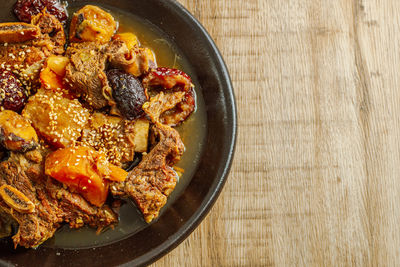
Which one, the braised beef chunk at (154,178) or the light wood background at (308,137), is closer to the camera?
the braised beef chunk at (154,178)

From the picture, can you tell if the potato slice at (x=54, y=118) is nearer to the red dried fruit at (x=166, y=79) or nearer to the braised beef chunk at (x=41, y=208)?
the braised beef chunk at (x=41, y=208)

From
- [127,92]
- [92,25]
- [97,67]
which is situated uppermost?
[92,25]

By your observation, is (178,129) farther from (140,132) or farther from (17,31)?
(17,31)

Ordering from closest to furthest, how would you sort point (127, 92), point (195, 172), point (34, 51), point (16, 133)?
point (16, 133), point (127, 92), point (34, 51), point (195, 172)

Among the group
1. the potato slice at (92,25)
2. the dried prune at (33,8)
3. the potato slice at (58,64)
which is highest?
the dried prune at (33,8)

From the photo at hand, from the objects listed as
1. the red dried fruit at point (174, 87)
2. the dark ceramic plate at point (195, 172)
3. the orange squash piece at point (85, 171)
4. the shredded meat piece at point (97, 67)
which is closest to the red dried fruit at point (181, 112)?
the red dried fruit at point (174, 87)

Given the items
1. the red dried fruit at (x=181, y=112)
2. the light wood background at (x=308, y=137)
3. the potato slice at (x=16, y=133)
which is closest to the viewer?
the potato slice at (x=16, y=133)

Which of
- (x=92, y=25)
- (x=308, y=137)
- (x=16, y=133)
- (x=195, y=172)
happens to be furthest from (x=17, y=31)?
(x=308, y=137)

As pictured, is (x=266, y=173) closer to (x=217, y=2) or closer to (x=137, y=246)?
(x=137, y=246)
